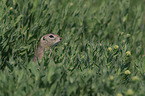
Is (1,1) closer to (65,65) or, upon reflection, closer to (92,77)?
(65,65)

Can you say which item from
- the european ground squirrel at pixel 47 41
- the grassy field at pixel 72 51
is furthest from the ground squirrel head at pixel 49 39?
the grassy field at pixel 72 51

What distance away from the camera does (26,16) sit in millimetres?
4887

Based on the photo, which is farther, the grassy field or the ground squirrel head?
the ground squirrel head

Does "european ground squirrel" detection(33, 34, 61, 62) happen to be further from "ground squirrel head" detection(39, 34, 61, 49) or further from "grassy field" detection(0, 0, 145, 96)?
"grassy field" detection(0, 0, 145, 96)

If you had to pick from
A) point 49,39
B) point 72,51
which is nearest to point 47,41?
point 49,39

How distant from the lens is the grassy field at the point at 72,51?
2.98 metres

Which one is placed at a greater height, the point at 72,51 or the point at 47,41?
the point at 47,41

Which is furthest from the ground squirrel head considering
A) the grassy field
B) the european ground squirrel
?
the grassy field

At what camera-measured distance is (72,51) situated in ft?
13.0

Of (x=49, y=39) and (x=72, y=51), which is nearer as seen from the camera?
(x=72, y=51)

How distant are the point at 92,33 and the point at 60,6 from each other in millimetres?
1258

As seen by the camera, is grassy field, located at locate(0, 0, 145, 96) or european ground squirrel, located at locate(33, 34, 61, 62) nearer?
grassy field, located at locate(0, 0, 145, 96)

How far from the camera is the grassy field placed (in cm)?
298

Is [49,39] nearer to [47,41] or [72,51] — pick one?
[47,41]
